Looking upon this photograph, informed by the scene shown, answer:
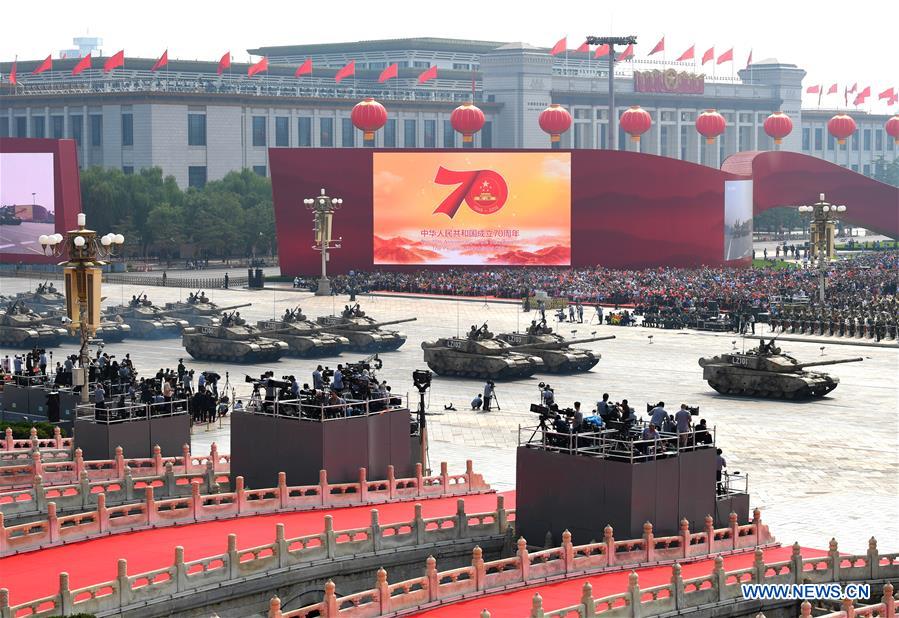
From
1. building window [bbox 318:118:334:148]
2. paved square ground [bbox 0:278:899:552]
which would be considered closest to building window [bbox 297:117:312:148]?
building window [bbox 318:118:334:148]

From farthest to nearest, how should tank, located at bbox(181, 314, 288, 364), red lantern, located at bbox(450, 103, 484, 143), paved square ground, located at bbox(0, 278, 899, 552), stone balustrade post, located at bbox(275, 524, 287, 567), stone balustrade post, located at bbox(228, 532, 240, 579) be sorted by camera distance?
red lantern, located at bbox(450, 103, 484, 143) < tank, located at bbox(181, 314, 288, 364) < paved square ground, located at bbox(0, 278, 899, 552) < stone balustrade post, located at bbox(275, 524, 287, 567) < stone balustrade post, located at bbox(228, 532, 240, 579)

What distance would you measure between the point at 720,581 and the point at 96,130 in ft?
365

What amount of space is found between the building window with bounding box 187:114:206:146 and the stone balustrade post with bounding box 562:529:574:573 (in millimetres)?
104012

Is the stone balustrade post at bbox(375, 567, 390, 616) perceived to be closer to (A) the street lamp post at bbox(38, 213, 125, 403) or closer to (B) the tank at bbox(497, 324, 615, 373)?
(A) the street lamp post at bbox(38, 213, 125, 403)

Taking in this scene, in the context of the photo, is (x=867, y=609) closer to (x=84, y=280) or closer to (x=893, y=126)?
(x=84, y=280)

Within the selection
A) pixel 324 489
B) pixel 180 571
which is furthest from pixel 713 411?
pixel 180 571

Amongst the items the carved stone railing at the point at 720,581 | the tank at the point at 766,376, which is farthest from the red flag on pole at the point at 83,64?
the carved stone railing at the point at 720,581

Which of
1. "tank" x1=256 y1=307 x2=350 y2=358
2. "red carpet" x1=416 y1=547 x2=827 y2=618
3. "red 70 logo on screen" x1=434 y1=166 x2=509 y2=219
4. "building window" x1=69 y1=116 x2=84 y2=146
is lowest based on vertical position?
"red carpet" x1=416 y1=547 x2=827 y2=618

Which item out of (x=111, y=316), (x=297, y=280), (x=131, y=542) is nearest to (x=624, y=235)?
(x=297, y=280)

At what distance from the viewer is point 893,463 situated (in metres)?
44.5

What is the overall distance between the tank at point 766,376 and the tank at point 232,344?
58.6 ft

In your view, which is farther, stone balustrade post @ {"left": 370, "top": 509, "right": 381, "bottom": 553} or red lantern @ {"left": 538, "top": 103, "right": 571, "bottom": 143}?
red lantern @ {"left": 538, "top": 103, "right": 571, "bottom": 143}

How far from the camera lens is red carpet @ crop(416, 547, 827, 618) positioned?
89.5ft

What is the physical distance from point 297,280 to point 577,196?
16.5m
